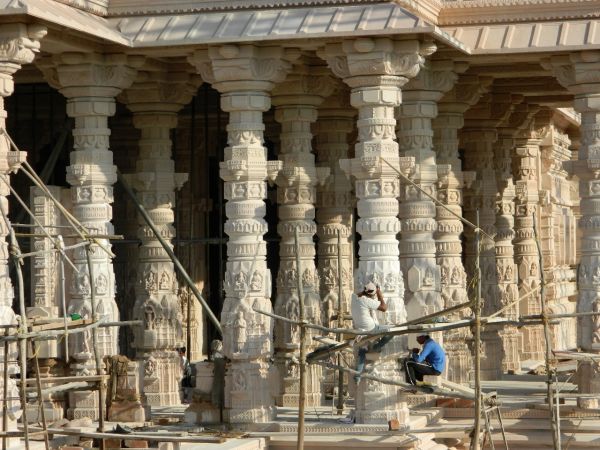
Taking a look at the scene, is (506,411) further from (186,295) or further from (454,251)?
(186,295)

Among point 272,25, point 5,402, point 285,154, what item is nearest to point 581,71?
point 285,154

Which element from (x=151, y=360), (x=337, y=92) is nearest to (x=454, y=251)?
(x=337, y=92)

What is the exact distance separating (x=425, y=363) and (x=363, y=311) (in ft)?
3.67

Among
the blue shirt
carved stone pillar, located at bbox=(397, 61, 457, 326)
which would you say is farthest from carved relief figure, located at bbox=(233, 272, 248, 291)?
carved stone pillar, located at bbox=(397, 61, 457, 326)

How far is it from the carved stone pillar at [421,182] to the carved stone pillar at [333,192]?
2.45 metres

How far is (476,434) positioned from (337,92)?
28.3 ft

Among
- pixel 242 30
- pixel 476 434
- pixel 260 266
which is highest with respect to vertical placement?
pixel 242 30

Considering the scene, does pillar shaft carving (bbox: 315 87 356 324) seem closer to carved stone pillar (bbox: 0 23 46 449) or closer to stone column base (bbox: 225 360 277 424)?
stone column base (bbox: 225 360 277 424)

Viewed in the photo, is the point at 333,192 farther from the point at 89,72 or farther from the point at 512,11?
the point at 89,72

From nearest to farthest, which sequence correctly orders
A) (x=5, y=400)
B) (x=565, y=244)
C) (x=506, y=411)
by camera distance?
(x=5, y=400) → (x=506, y=411) → (x=565, y=244)

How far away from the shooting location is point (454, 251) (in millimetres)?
27547

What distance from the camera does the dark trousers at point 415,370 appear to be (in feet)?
76.5

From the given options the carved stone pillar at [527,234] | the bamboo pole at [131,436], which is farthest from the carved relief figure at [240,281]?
the carved stone pillar at [527,234]

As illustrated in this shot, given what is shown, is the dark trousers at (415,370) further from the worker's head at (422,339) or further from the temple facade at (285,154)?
the worker's head at (422,339)
